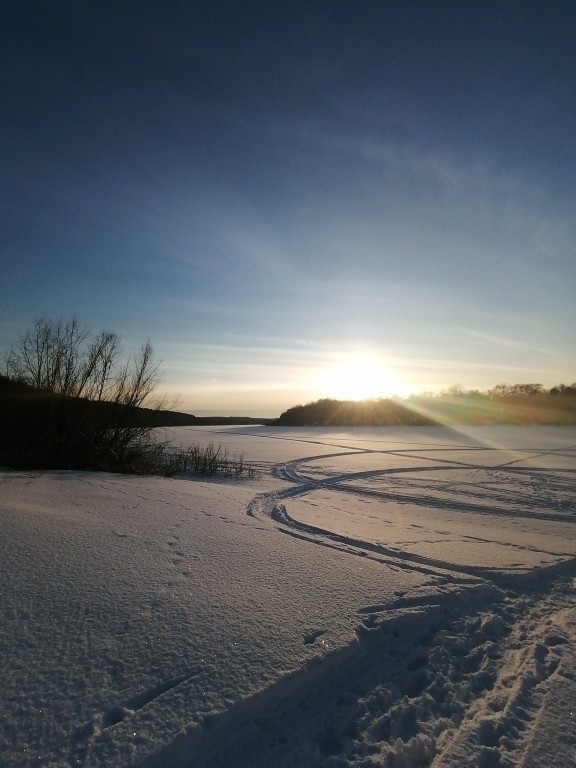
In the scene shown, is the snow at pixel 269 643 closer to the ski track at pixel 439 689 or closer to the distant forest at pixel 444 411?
the ski track at pixel 439 689

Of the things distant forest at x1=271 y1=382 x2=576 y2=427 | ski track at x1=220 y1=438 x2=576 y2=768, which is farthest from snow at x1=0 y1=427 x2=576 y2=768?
distant forest at x1=271 y1=382 x2=576 y2=427

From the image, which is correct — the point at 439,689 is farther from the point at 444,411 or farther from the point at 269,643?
the point at 444,411

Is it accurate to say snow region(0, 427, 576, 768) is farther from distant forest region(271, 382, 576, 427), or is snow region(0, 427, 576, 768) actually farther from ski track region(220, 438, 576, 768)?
distant forest region(271, 382, 576, 427)

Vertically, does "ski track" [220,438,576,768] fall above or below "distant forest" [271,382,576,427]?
below

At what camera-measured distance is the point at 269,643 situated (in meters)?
2.44

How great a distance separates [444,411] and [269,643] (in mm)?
38030

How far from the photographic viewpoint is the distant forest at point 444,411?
3297 centimetres

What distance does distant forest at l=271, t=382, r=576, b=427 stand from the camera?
108 feet

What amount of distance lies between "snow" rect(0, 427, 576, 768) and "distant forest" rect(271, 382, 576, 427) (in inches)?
1201

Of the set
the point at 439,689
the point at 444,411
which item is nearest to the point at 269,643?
the point at 439,689

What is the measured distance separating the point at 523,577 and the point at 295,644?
8.98ft

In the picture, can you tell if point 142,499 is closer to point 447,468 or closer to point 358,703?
point 358,703

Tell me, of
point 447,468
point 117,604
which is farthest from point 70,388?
point 447,468

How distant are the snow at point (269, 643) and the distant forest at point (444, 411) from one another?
30514mm
